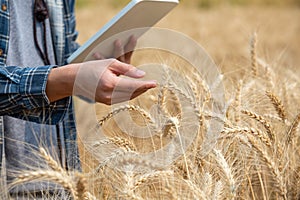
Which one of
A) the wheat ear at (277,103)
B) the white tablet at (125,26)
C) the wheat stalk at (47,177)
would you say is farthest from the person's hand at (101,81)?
the wheat ear at (277,103)

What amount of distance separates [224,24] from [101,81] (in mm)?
5423

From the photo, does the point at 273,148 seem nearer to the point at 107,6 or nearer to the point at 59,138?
the point at 59,138

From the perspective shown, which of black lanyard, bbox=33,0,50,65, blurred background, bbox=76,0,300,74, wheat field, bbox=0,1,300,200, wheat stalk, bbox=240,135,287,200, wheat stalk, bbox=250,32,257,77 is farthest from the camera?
blurred background, bbox=76,0,300,74

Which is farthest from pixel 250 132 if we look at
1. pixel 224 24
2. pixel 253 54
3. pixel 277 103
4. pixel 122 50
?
pixel 224 24

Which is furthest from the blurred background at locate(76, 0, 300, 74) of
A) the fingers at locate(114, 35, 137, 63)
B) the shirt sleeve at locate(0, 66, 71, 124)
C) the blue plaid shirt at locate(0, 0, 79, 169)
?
the shirt sleeve at locate(0, 66, 71, 124)

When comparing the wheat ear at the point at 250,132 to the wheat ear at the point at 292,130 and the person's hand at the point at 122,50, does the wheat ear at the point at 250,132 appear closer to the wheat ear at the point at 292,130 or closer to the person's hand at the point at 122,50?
the wheat ear at the point at 292,130

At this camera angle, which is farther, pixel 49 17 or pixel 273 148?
pixel 49 17

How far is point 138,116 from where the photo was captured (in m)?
1.50

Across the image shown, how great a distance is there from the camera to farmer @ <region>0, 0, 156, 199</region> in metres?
1.30

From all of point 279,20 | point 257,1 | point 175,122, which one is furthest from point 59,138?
point 257,1

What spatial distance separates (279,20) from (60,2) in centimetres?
582

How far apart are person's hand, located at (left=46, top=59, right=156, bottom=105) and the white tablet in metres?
0.16

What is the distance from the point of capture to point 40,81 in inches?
53.5

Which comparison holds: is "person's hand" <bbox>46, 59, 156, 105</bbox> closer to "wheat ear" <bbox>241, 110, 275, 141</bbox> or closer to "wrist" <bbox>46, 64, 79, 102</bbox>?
"wrist" <bbox>46, 64, 79, 102</bbox>
